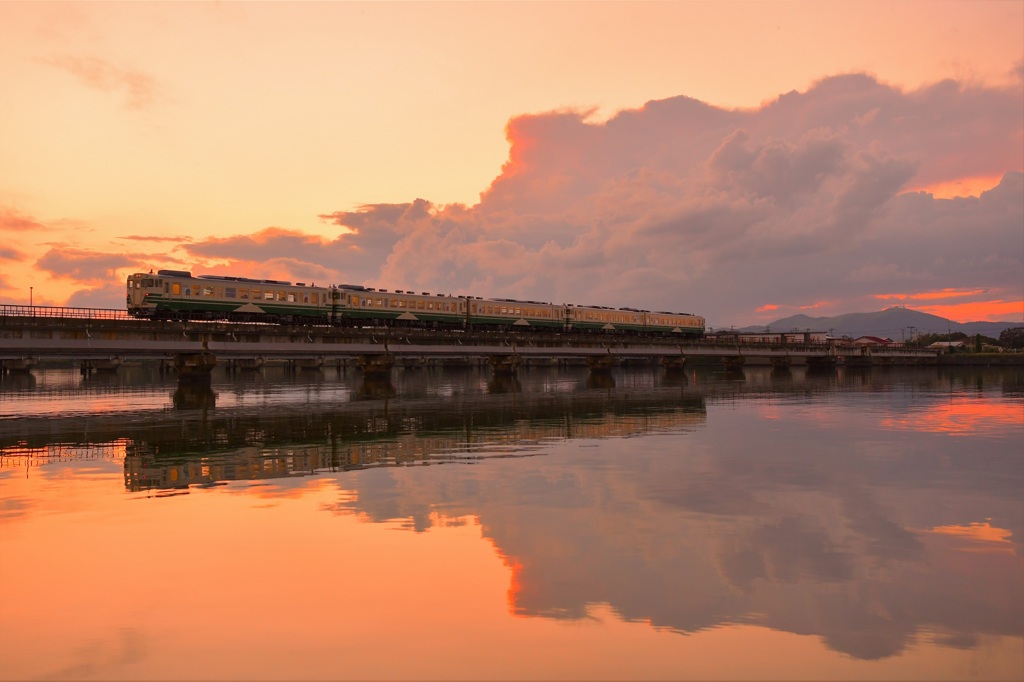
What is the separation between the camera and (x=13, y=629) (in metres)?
9.84

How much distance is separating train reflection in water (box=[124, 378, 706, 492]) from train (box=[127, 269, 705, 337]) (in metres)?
30.1

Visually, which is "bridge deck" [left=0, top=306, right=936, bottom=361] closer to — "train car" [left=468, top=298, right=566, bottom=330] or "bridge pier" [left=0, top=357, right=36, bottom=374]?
"train car" [left=468, top=298, right=566, bottom=330]

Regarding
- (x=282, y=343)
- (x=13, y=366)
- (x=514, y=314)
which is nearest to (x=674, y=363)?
(x=514, y=314)

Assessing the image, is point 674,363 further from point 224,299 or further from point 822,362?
point 224,299

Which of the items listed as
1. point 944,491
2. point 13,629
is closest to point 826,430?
point 944,491

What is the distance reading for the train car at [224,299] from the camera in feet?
218

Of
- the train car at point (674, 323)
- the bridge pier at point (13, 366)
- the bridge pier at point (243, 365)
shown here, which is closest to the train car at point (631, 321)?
the train car at point (674, 323)

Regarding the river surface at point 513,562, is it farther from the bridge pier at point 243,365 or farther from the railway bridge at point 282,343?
the bridge pier at point 243,365

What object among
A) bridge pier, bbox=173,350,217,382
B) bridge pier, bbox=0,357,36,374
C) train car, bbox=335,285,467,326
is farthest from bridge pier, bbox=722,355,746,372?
bridge pier, bbox=0,357,36,374

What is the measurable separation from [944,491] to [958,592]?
30.2 ft

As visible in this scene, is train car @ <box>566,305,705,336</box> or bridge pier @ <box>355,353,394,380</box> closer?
bridge pier @ <box>355,353,394,380</box>

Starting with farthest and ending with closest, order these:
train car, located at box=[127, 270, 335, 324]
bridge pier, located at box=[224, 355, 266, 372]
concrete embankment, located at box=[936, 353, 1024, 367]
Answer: bridge pier, located at box=[224, 355, 266, 372] → concrete embankment, located at box=[936, 353, 1024, 367] → train car, located at box=[127, 270, 335, 324]

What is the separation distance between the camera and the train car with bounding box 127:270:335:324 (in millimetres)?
66438

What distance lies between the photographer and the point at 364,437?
3148cm
